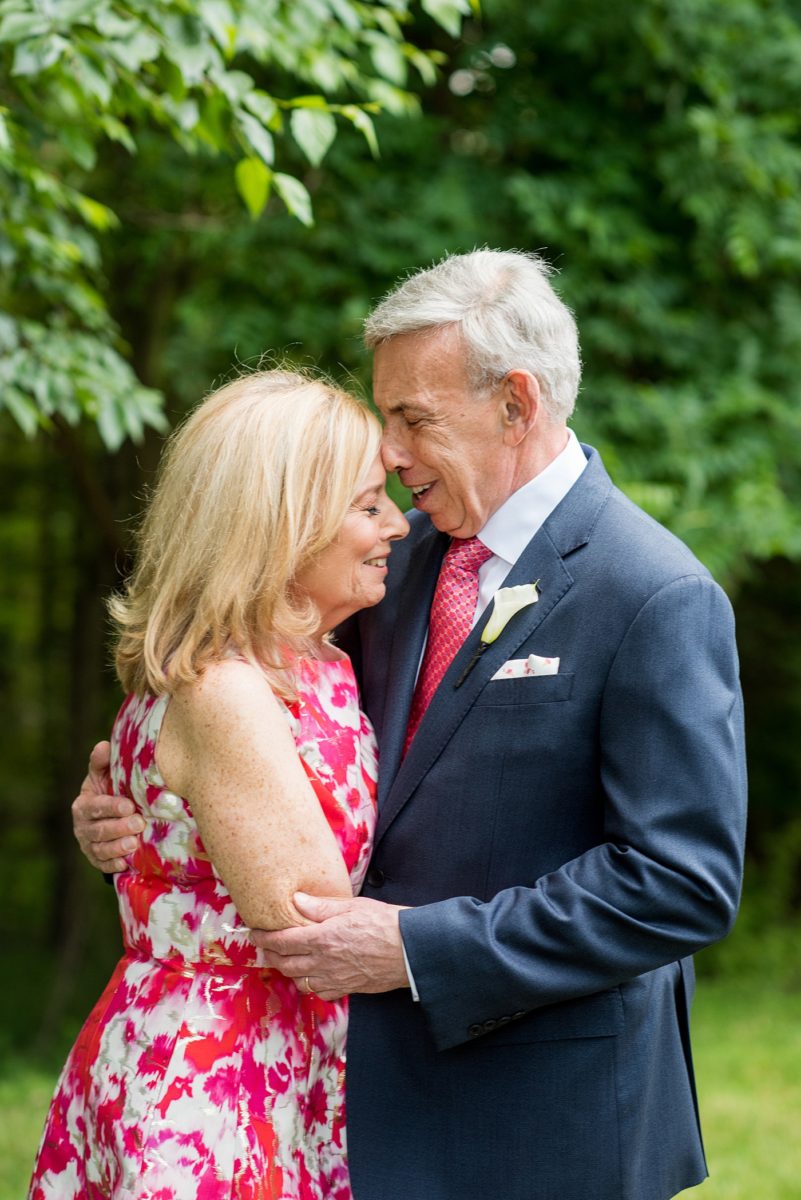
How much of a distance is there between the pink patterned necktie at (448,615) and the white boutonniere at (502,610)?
13cm

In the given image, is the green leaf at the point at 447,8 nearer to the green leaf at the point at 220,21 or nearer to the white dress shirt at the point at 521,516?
the green leaf at the point at 220,21

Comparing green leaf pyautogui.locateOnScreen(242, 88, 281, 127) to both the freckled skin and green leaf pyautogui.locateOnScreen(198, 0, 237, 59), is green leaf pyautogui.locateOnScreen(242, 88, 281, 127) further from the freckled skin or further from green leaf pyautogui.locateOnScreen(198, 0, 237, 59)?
the freckled skin

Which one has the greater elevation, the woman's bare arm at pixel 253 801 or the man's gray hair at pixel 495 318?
the man's gray hair at pixel 495 318

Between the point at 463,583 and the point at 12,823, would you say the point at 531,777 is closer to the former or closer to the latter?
A: the point at 463,583

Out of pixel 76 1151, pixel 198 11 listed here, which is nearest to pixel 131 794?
pixel 76 1151

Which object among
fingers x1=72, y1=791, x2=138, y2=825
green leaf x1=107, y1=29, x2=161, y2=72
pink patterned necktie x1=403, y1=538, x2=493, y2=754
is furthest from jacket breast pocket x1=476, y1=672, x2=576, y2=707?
green leaf x1=107, y1=29, x2=161, y2=72

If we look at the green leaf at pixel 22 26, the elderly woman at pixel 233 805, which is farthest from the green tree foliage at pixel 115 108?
the elderly woman at pixel 233 805

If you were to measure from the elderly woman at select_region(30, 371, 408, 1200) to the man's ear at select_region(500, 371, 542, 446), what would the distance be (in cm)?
25

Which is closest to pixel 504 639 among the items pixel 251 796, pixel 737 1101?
pixel 251 796

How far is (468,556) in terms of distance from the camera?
2.61 metres

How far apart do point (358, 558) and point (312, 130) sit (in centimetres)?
109

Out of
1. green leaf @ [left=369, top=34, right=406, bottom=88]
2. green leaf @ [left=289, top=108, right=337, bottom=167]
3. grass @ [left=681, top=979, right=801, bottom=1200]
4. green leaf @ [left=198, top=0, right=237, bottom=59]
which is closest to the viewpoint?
green leaf @ [left=198, top=0, right=237, bottom=59]

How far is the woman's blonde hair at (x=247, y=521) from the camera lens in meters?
2.26

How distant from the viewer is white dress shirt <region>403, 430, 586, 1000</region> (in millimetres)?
2500
